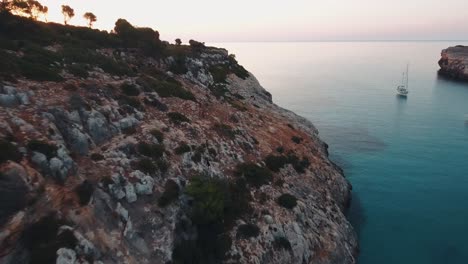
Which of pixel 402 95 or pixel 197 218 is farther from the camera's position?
pixel 402 95

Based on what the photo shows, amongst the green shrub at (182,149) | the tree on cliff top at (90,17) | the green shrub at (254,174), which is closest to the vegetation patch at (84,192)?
the green shrub at (182,149)

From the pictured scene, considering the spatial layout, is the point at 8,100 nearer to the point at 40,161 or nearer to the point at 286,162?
the point at 40,161

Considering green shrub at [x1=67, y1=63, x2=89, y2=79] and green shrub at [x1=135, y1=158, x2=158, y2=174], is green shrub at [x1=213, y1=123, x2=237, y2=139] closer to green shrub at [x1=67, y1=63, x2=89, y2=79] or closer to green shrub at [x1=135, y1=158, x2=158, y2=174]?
green shrub at [x1=135, y1=158, x2=158, y2=174]

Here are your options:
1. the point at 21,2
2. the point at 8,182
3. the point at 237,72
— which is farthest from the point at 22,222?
the point at 237,72

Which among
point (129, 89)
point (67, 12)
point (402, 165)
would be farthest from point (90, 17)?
point (402, 165)

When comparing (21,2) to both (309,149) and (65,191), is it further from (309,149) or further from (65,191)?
(309,149)
